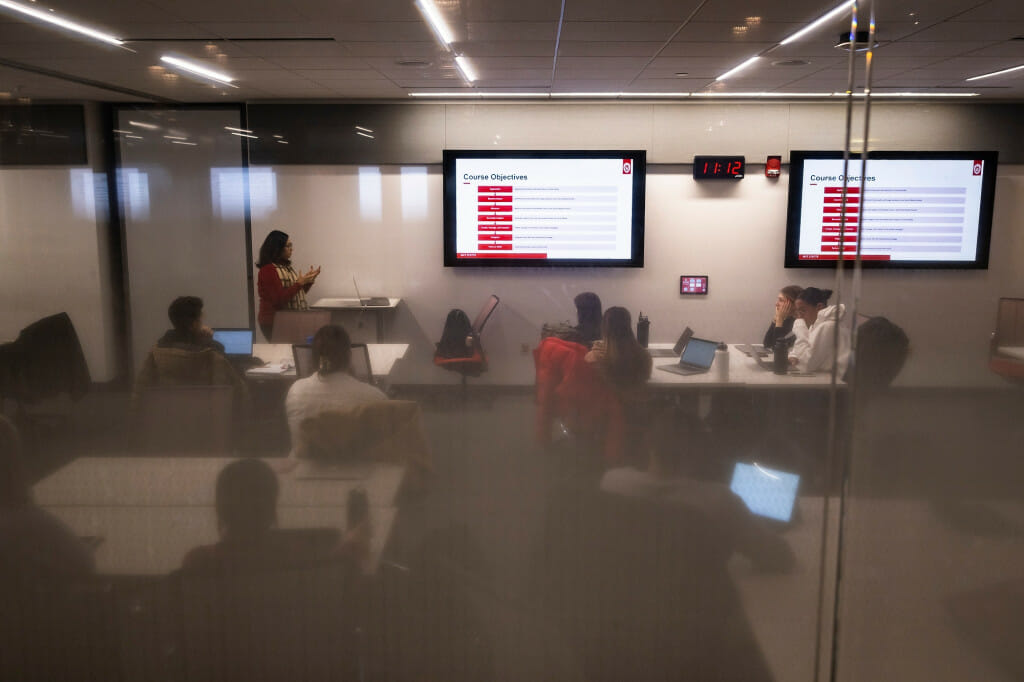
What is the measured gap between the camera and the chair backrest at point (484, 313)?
5.09 feet

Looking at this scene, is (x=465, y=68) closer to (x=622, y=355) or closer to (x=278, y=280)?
(x=278, y=280)

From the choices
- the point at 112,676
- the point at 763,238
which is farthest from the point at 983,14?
the point at 112,676

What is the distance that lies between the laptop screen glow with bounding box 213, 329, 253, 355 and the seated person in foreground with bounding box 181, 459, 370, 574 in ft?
0.89

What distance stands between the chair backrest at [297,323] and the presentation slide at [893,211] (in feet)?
3.63

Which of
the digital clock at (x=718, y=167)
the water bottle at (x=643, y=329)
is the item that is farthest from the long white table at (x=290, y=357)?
the digital clock at (x=718, y=167)

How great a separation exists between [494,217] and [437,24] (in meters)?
0.46

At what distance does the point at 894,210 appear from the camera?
1553mm

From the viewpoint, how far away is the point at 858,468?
165cm

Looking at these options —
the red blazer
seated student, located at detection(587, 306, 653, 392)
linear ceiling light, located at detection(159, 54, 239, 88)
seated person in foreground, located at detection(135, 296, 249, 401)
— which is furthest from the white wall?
seated student, located at detection(587, 306, 653, 392)

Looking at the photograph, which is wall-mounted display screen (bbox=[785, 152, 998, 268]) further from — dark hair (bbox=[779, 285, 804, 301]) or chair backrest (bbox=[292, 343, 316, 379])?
chair backrest (bbox=[292, 343, 316, 379])

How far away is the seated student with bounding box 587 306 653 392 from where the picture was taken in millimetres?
1575

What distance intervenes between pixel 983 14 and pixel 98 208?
204 centimetres

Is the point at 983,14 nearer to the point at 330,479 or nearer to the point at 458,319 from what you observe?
the point at 458,319

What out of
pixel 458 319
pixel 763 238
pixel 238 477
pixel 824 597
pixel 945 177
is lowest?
pixel 824 597
